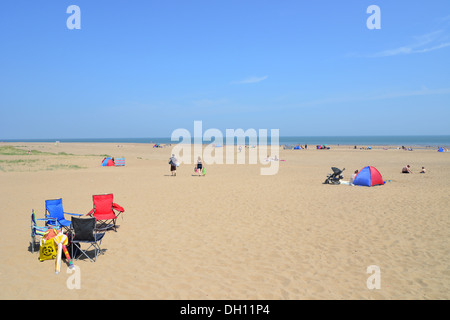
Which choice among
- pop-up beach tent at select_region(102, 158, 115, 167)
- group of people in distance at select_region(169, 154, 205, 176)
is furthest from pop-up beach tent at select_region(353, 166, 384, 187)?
pop-up beach tent at select_region(102, 158, 115, 167)

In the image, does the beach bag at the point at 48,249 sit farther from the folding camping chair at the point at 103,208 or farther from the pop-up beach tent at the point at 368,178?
the pop-up beach tent at the point at 368,178

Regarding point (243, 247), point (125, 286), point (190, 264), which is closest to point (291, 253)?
point (243, 247)

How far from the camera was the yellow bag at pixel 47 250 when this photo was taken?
19.7 ft

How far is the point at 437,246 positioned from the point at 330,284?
137 inches

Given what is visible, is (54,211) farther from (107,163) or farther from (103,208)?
(107,163)

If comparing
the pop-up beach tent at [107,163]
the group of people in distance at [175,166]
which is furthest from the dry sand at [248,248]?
the pop-up beach tent at [107,163]

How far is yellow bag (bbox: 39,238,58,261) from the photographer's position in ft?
19.7

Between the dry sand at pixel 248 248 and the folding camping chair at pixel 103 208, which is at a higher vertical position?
the folding camping chair at pixel 103 208

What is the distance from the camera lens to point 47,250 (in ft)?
19.7

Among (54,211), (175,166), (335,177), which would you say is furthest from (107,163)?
(54,211)

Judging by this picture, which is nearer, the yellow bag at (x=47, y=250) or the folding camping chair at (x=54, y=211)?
the yellow bag at (x=47, y=250)

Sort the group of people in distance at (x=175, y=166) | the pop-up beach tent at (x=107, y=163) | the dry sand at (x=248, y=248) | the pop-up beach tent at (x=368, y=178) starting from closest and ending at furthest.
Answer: the dry sand at (x=248, y=248) < the pop-up beach tent at (x=368, y=178) < the group of people in distance at (x=175, y=166) < the pop-up beach tent at (x=107, y=163)

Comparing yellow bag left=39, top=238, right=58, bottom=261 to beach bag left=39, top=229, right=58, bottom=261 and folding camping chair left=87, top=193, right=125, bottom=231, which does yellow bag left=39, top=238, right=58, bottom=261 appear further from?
folding camping chair left=87, top=193, right=125, bottom=231

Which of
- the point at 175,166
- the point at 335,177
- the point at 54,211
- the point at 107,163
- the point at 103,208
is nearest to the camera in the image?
the point at 54,211
